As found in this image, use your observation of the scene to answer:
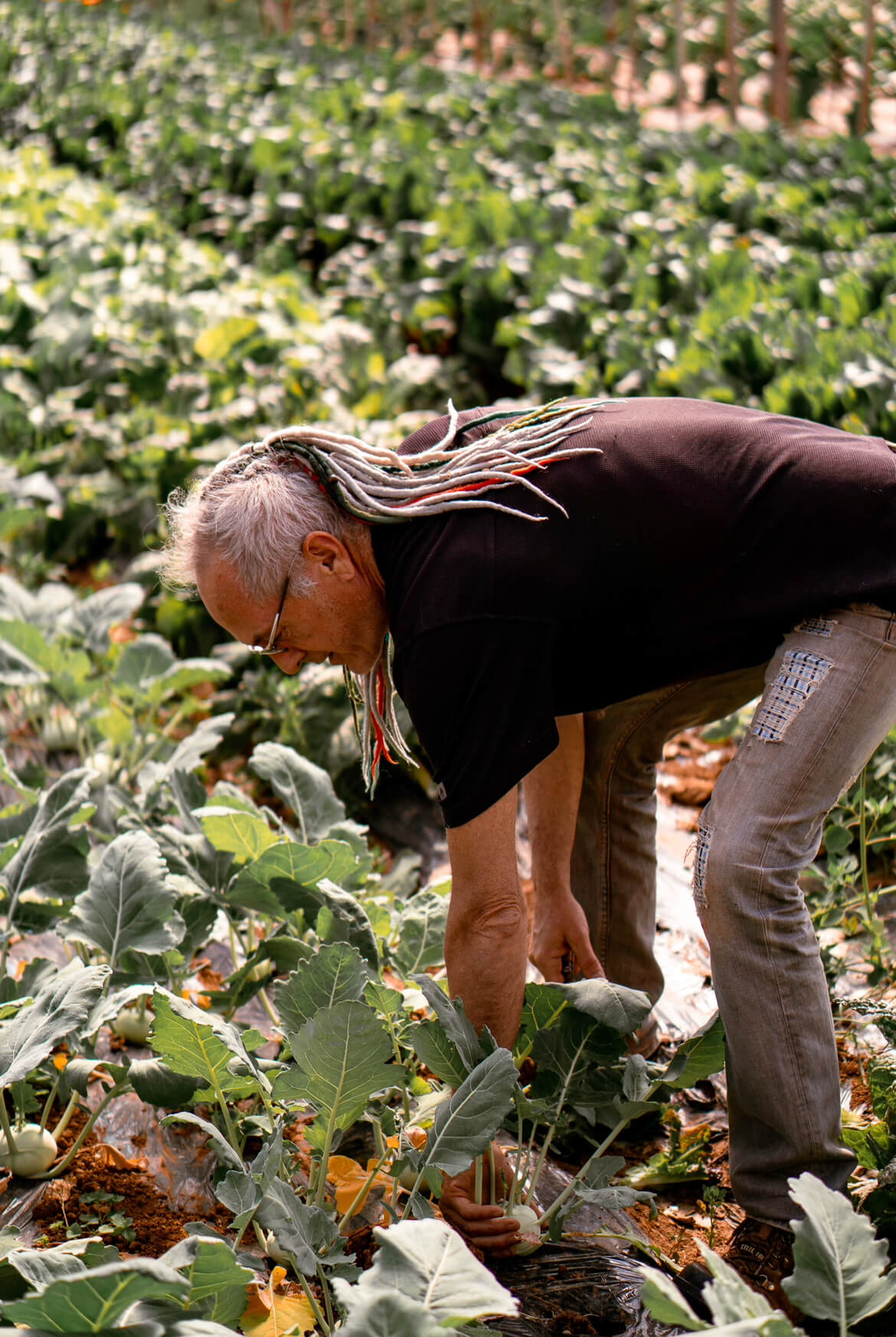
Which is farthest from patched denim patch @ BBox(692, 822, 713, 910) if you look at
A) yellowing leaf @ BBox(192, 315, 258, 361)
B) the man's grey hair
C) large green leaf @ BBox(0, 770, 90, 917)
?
yellowing leaf @ BBox(192, 315, 258, 361)

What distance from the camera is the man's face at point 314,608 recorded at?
2301 millimetres

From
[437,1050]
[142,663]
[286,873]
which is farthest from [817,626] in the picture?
[142,663]

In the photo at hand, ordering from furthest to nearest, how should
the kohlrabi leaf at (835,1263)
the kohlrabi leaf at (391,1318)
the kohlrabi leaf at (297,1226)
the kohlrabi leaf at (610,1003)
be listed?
the kohlrabi leaf at (610,1003) → the kohlrabi leaf at (297,1226) → the kohlrabi leaf at (835,1263) → the kohlrabi leaf at (391,1318)

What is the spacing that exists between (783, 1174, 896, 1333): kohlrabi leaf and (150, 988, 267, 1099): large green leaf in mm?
922

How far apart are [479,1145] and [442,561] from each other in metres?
0.87

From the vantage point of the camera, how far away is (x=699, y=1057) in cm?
245

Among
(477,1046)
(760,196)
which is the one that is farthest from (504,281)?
(477,1046)

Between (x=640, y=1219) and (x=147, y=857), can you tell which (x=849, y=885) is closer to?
(x=640, y=1219)

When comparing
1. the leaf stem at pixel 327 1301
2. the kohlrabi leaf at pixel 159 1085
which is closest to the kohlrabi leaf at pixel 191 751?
the kohlrabi leaf at pixel 159 1085

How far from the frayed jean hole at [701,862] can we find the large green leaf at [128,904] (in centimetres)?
98

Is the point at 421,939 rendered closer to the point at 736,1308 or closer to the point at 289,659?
the point at 289,659

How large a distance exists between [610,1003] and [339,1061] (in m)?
0.45

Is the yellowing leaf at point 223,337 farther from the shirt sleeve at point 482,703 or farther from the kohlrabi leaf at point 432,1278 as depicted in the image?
the kohlrabi leaf at point 432,1278

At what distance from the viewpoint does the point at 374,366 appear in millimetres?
5652
